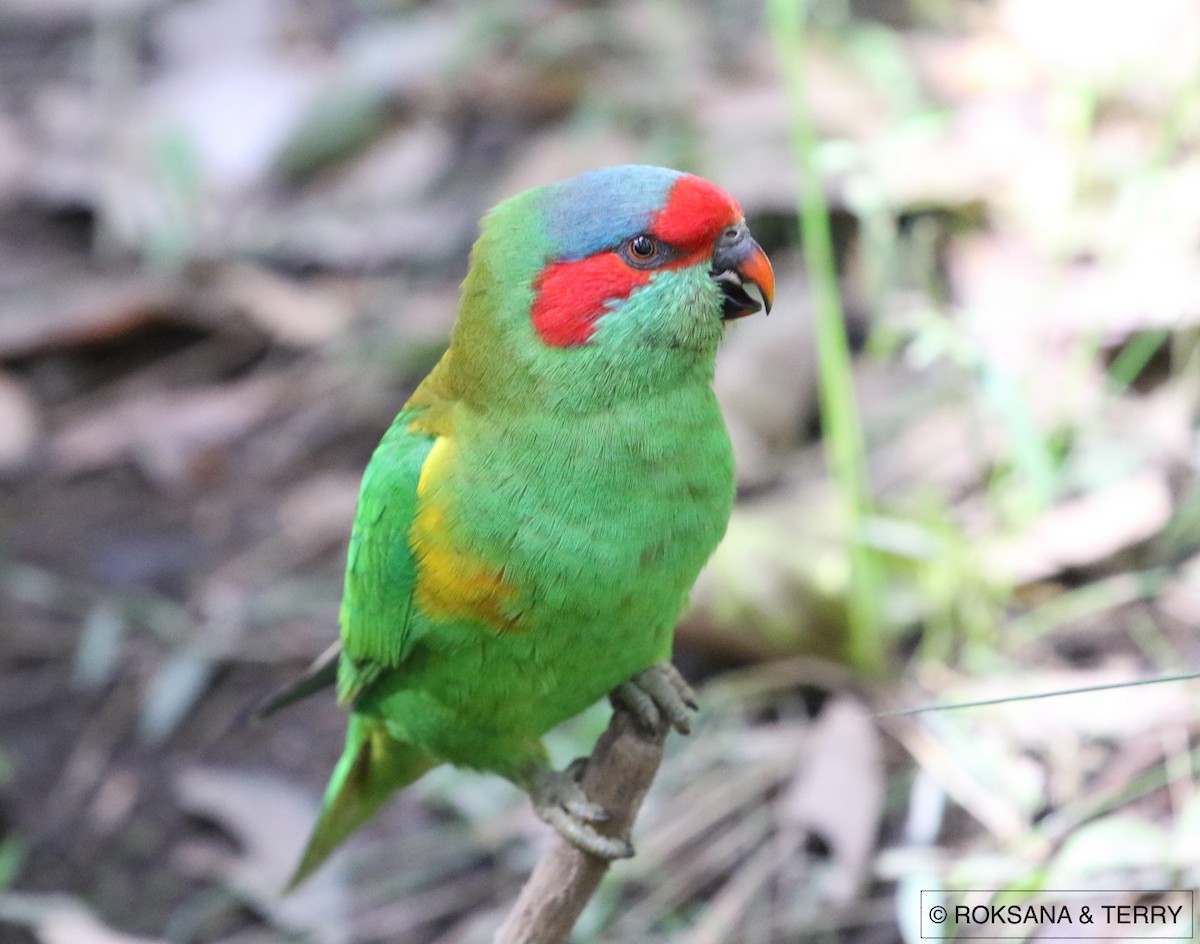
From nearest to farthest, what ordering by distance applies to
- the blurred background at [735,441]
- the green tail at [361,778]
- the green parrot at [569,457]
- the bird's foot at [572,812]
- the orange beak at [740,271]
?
the green parrot at [569,457], the orange beak at [740,271], the bird's foot at [572,812], the green tail at [361,778], the blurred background at [735,441]

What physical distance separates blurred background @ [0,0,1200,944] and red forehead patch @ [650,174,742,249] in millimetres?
895

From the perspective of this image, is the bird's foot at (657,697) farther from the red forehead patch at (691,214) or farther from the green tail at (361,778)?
the red forehead patch at (691,214)

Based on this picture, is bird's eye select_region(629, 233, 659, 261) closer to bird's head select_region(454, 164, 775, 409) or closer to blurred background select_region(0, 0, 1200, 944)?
bird's head select_region(454, 164, 775, 409)

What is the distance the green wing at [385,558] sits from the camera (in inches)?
89.1

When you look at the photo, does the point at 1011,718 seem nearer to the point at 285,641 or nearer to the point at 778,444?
the point at 778,444

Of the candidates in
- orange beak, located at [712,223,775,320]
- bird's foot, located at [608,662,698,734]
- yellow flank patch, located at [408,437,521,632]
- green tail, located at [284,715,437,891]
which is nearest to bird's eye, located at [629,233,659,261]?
orange beak, located at [712,223,775,320]

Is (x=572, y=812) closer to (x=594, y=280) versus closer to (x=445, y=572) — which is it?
(x=445, y=572)

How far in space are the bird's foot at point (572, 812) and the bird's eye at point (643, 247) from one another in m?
0.92

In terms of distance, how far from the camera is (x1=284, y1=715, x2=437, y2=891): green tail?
272 centimetres

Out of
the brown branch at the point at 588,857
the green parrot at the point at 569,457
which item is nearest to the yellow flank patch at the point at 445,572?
the green parrot at the point at 569,457

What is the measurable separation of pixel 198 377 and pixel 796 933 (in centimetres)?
332

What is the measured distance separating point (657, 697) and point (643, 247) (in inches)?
30.0

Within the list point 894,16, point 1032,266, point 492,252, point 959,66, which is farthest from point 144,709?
point 894,16

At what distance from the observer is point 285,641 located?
425cm
